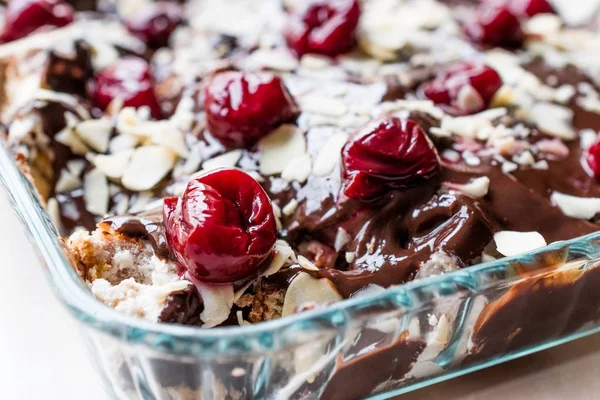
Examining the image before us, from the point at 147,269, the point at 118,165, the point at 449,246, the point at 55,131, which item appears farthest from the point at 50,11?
the point at 449,246

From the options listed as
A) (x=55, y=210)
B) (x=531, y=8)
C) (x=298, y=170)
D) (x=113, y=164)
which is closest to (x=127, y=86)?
(x=113, y=164)

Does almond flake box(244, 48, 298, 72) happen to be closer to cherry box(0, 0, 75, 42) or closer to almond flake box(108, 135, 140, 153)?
almond flake box(108, 135, 140, 153)

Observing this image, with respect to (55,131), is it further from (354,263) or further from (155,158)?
(354,263)

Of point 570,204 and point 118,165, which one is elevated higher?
point 570,204

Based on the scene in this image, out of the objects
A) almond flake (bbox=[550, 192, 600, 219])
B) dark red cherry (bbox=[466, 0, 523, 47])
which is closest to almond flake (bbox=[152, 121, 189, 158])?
almond flake (bbox=[550, 192, 600, 219])

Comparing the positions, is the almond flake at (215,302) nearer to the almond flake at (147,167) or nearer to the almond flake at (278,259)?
the almond flake at (278,259)

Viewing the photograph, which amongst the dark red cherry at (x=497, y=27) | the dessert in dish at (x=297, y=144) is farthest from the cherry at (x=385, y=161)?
the dark red cherry at (x=497, y=27)

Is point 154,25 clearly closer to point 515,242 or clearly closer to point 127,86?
point 127,86
